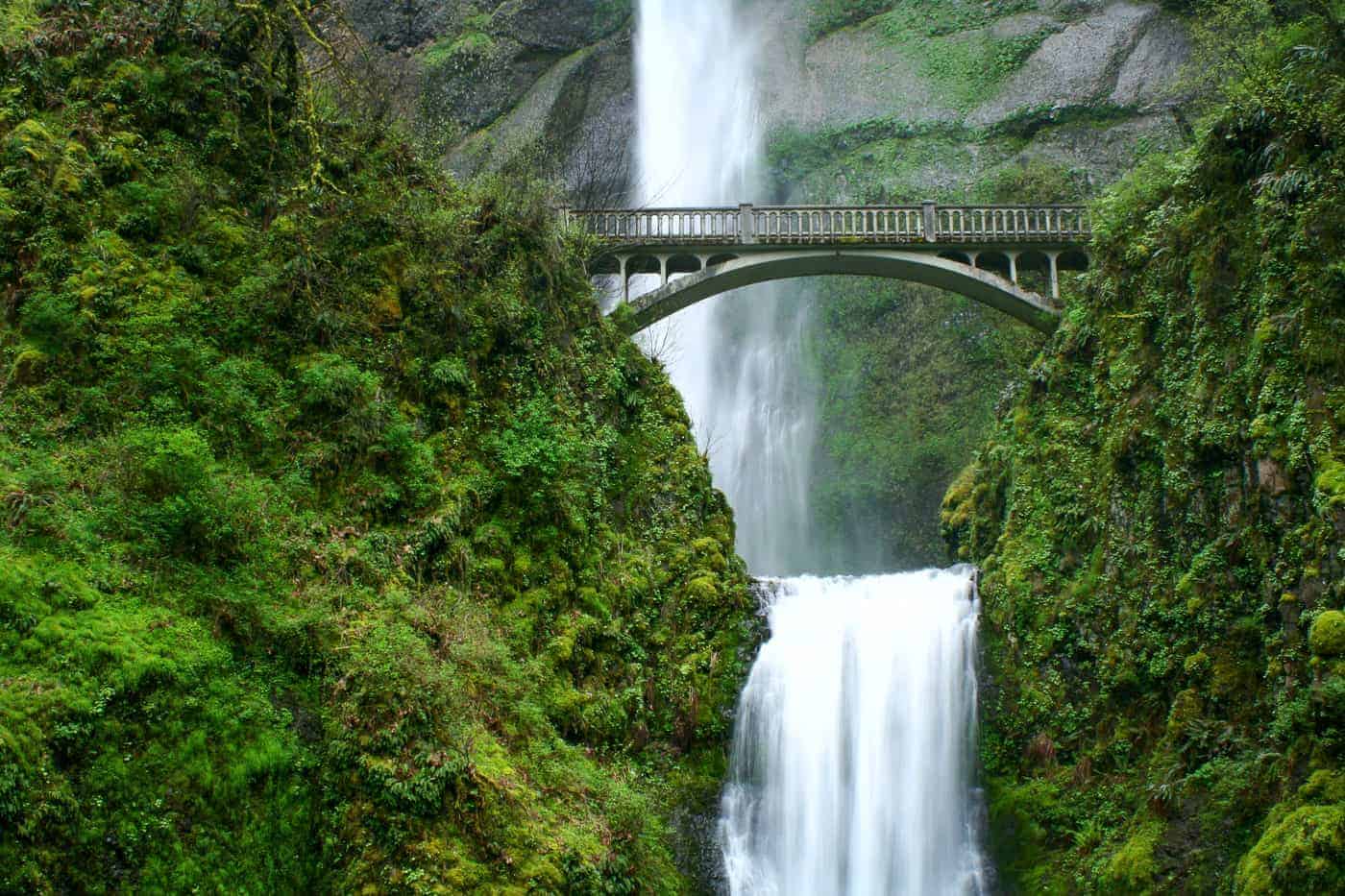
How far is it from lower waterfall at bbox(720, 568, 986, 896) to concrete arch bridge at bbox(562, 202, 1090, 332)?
21.8ft

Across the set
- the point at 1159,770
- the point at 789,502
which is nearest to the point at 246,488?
the point at 1159,770

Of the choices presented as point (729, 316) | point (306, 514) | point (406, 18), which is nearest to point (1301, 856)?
point (306, 514)

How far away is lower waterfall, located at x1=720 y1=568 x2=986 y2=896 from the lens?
1309 centimetres

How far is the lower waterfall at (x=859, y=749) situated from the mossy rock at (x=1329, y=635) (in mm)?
5124

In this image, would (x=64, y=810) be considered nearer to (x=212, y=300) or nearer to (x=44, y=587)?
(x=44, y=587)

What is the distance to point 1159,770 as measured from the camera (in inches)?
444

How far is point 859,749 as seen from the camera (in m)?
14.3

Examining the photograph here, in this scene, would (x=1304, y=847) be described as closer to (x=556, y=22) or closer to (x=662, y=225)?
(x=662, y=225)

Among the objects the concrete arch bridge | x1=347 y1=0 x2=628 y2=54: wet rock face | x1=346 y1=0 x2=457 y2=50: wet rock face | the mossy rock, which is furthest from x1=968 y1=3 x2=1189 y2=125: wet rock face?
the mossy rock

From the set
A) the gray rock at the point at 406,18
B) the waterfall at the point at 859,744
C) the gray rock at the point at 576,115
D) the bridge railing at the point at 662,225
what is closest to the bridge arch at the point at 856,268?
the bridge railing at the point at 662,225

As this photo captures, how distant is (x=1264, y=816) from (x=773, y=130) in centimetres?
2646

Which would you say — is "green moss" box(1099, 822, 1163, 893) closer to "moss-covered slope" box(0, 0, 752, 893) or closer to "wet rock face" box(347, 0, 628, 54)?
"moss-covered slope" box(0, 0, 752, 893)

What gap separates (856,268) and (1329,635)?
12.9 m

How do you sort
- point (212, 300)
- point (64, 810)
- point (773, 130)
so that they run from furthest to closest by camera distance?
point (773, 130), point (212, 300), point (64, 810)
